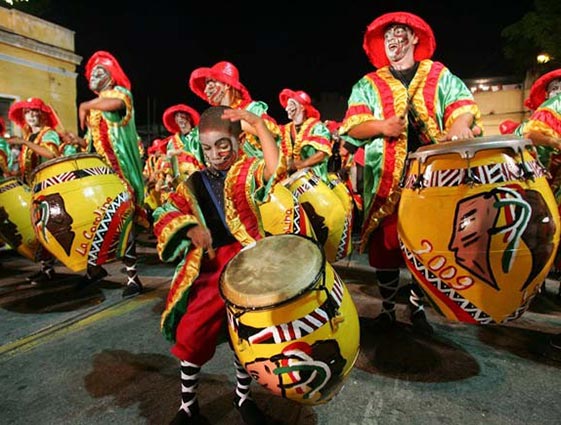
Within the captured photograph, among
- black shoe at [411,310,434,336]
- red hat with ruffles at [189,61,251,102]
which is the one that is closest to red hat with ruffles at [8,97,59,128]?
red hat with ruffles at [189,61,251,102]

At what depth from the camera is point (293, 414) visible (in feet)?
6.94

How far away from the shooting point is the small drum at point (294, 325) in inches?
58.5

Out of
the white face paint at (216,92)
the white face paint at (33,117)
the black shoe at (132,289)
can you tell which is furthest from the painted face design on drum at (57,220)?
the white face paint at (33,117)

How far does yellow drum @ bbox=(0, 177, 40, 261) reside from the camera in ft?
13.7

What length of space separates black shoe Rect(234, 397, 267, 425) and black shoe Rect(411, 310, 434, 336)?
1513mm

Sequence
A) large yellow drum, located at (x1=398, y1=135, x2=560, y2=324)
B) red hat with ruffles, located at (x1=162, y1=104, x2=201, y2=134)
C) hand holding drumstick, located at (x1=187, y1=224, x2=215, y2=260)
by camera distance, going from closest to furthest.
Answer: large yellow drum, located at (x1=398, y1=135, x2=560, y2=324) < hand holding drumstick, located at (x1=187, y1=224, x2=215, y2=260) < red hat with ruffles, located at (x1=162, y1=104, x2=201, y2=134)

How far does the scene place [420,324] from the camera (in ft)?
10.1

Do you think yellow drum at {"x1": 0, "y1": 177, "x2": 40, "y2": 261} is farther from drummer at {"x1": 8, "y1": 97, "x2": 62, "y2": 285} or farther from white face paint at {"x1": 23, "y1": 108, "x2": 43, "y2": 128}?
white face paint at {"x1": 23, "y1": 108, "x2": 43, "y2": 128}

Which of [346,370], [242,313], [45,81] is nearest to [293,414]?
[346,370]

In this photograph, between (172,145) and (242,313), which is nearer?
(242,313)

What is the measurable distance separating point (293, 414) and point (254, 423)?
0.76 feet

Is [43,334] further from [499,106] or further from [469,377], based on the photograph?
[499,106]

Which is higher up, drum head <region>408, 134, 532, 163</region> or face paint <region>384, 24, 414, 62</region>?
face paint <region>384, 24, 414, 62</region>

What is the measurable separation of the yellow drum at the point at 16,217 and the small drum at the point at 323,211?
282 cm
